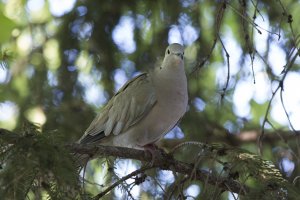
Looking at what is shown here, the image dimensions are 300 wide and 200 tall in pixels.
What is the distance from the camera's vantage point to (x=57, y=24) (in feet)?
13.7

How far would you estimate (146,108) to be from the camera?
3656 millimetres

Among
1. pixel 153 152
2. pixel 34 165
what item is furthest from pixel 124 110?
pixel 34 165

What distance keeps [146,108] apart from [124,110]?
8.5 inches

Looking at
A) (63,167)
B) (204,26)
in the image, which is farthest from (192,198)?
(204,26)

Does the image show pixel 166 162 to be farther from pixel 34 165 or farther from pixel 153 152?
pixel 34 165

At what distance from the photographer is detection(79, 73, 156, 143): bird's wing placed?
12.1 ft

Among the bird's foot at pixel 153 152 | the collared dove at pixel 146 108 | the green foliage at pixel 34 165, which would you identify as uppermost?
the collared dove at pixel 146 108

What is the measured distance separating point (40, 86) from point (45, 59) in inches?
9.6

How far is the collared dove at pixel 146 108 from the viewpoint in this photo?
3.60 meters

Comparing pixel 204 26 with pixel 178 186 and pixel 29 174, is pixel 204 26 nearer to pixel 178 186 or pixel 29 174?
pixel 178 186

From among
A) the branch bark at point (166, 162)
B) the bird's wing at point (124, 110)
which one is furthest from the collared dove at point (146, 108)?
the branch bark at point (166, 162)

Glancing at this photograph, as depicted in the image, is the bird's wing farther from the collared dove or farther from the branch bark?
the branch bark

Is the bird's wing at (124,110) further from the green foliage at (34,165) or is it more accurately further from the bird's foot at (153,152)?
the green foliage at (34,165)

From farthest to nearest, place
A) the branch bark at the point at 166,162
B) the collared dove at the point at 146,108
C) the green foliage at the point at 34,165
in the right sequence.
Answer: the collared dove at the point at 146,108 → the branch bark at the point at 166,162 → the green foliage at the point at 34,165
